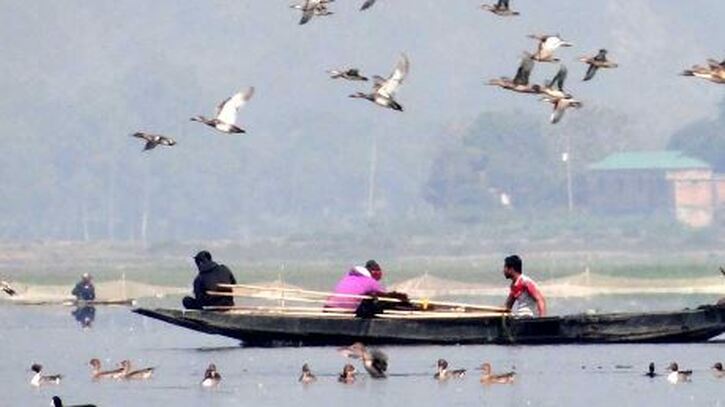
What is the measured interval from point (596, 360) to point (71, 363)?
7871 millimetres

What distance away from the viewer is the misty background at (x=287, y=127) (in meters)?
156

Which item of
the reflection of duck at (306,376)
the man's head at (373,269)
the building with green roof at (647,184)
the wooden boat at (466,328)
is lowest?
the reflection of duck at (306,376)

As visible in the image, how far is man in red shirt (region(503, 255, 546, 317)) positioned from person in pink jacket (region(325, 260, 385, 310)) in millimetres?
1967

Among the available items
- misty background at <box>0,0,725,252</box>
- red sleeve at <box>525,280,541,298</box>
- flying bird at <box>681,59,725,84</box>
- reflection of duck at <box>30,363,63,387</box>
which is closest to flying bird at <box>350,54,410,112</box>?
red sleeve at <box>525,280,541,298</box>

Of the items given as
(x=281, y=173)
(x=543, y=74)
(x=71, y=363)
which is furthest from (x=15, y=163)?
(x=71, y=363)

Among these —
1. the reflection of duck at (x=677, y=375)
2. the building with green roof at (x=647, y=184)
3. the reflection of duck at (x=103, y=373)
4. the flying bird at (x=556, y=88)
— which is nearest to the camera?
the reflection of duck at (x=677, y=375)

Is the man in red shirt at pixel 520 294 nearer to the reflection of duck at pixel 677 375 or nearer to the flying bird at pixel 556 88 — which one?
the flying bird at pixel 556 88

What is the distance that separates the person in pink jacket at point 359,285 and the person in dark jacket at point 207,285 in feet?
5.77

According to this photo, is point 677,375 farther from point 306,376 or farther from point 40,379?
point 40,379

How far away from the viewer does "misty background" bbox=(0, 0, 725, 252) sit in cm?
15575

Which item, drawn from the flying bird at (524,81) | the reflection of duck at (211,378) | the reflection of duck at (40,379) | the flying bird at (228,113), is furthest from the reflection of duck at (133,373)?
the flying bird at (524,81)

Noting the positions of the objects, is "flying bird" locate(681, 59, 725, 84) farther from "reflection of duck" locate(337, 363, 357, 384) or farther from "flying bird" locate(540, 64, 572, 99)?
"reflection of duck" locate(337, 363, 357, 384)

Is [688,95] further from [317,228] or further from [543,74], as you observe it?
[317,228]

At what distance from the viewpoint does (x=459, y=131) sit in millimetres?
164000
